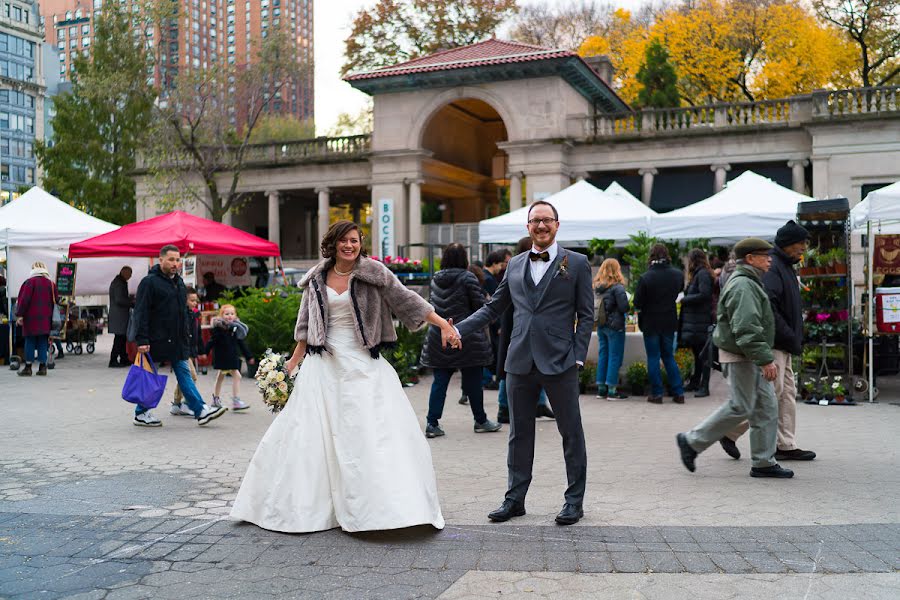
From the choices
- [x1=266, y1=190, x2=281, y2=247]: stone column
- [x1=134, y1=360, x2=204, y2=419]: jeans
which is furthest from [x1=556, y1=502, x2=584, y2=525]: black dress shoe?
[x1=266, y1=190, x2=281, y2=247]: stone column

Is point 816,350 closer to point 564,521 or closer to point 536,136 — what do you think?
point 564,521

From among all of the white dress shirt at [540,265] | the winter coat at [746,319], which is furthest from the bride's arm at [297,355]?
the winter coat at [746,319]

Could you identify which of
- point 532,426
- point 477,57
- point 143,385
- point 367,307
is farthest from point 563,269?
point 477,57

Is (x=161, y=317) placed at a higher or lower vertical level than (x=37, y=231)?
lower

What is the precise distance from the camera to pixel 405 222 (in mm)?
34438

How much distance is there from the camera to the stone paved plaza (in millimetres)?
4340

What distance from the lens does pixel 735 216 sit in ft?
47.4

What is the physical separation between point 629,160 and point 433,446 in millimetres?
25333

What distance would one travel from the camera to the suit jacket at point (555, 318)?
551 cm

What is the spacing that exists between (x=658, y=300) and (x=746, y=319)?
4918mm

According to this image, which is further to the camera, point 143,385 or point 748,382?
point 143,385

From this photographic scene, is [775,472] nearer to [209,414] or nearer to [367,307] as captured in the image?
[367,307]

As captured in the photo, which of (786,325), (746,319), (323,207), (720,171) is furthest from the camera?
(323,207)

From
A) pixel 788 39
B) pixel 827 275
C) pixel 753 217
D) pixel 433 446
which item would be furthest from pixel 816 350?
pixel 788 39
